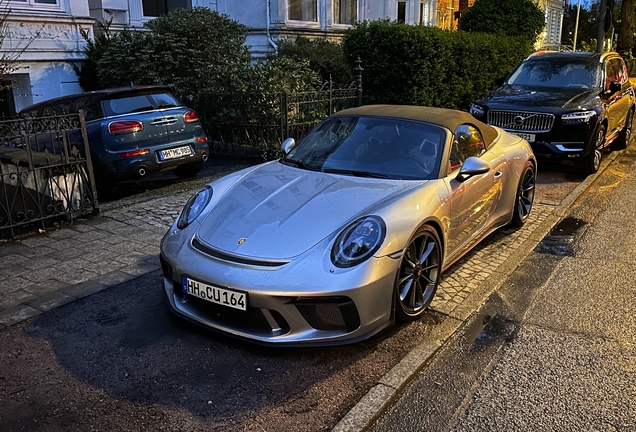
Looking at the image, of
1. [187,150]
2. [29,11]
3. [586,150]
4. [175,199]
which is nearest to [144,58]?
[29,11]

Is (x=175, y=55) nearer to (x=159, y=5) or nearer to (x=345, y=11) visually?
(x=159, y=5)

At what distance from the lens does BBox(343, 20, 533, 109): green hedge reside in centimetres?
1185

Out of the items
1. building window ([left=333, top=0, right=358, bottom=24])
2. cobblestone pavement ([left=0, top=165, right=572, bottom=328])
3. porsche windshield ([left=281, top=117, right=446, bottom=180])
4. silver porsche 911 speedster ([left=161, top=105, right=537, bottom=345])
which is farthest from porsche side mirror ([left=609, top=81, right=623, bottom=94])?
building window ([left=333, top=0, right=358, bottom=24])

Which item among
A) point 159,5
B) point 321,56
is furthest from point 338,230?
point 159,5

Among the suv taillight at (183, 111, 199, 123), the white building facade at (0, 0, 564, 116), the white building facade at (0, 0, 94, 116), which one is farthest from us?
the white building facade at (0, 0, 564, 116)

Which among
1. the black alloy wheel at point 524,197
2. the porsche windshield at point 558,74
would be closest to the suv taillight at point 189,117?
the black alloy wheel at point 524,197

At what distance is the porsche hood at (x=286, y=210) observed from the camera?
3705 millimetres

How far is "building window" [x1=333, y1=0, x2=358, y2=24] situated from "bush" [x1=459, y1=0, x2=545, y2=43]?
13.8 feet

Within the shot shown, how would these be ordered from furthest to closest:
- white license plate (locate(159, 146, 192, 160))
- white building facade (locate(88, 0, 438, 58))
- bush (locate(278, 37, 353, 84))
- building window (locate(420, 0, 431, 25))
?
1. building window (locate(420, 0, 431, 25))
2. white building facade (locate(88, 0, 438, 58))
3. bush (locate(278, 37, 353, 84))
4. white license plate (locate(159, 146, 192, 160))

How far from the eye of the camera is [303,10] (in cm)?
1794

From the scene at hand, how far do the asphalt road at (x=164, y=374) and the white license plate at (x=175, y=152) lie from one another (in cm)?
385

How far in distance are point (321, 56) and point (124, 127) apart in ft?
26.0

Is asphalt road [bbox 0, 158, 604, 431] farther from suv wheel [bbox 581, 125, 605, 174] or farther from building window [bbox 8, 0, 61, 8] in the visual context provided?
building window [bbox 8, 0, 61, 8]

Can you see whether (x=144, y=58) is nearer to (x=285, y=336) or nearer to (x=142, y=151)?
(x=142, y=151)
